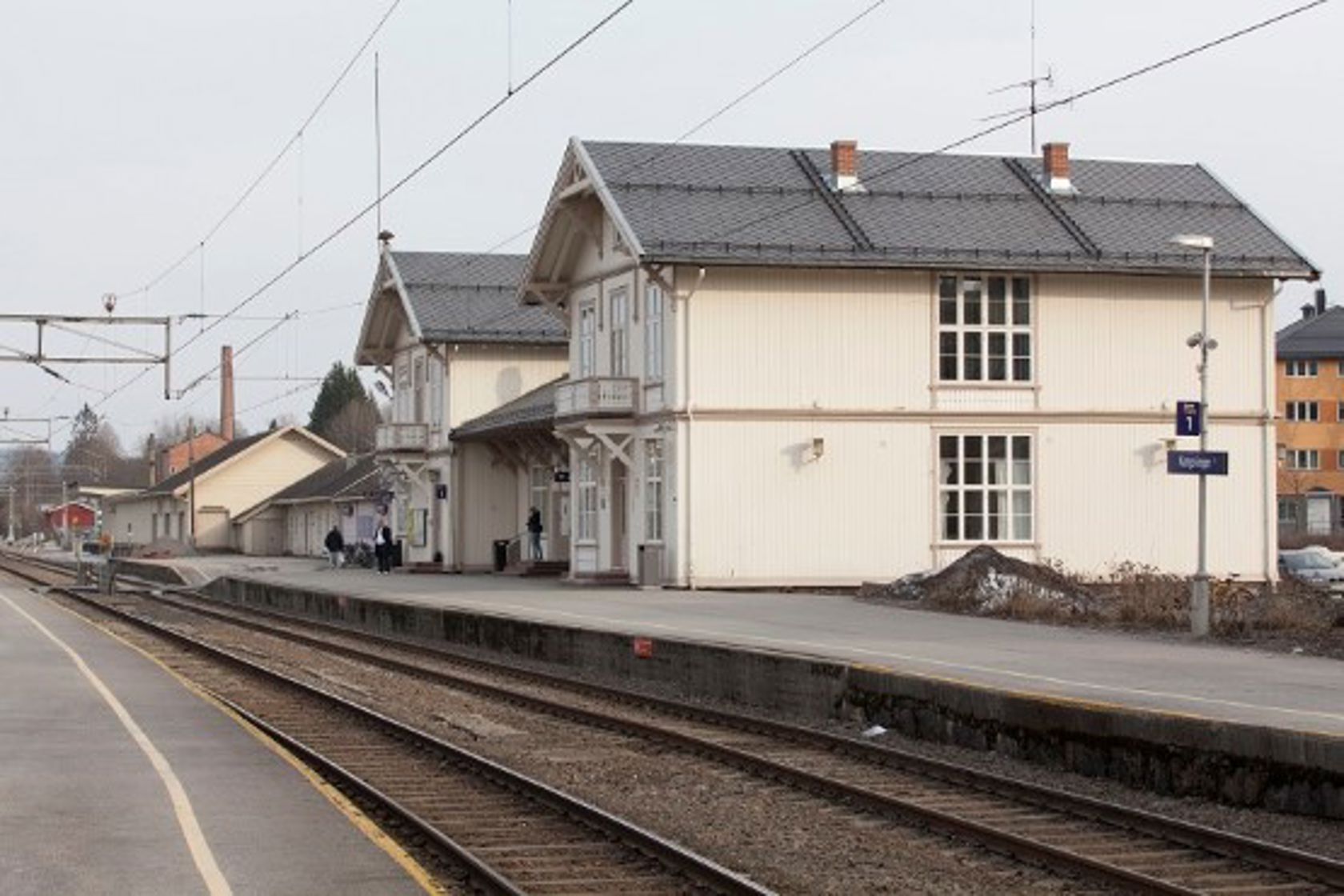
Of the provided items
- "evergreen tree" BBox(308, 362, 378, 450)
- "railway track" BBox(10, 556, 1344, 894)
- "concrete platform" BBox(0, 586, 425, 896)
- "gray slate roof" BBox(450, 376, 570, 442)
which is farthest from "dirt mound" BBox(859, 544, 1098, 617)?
"evergreen tree" BBox(308, 362, 378, 450)

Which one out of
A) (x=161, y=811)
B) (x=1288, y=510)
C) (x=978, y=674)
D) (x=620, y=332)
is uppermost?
(x=620, y=332)

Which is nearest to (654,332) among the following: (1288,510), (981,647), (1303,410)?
(981,647)

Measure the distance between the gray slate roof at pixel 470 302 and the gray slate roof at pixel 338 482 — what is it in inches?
592

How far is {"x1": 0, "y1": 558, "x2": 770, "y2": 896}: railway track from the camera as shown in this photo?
1057 cm

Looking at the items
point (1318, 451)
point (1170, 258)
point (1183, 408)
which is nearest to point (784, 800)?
point (1183, 408)

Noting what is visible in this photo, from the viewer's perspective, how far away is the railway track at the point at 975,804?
35.0 ft

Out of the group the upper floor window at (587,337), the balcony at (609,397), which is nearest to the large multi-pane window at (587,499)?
the upper floor window at (587,337)

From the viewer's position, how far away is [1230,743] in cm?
1339

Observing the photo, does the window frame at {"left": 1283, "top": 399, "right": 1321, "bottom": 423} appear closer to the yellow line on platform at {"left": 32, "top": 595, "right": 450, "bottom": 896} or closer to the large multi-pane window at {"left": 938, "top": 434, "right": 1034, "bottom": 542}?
the large multi-pane window at {"left": 938, "top": 434, "right": 1034, "bottom": 542}

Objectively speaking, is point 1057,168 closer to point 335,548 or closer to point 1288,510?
point 335,548

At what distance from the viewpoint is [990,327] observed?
38656mm

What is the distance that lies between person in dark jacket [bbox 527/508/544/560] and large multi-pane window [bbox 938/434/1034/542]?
11.7 meters

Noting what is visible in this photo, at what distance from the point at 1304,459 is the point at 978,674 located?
84.5 meters

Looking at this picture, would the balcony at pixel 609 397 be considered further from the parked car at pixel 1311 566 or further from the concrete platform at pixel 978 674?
the parked car at pixel 1311 566
